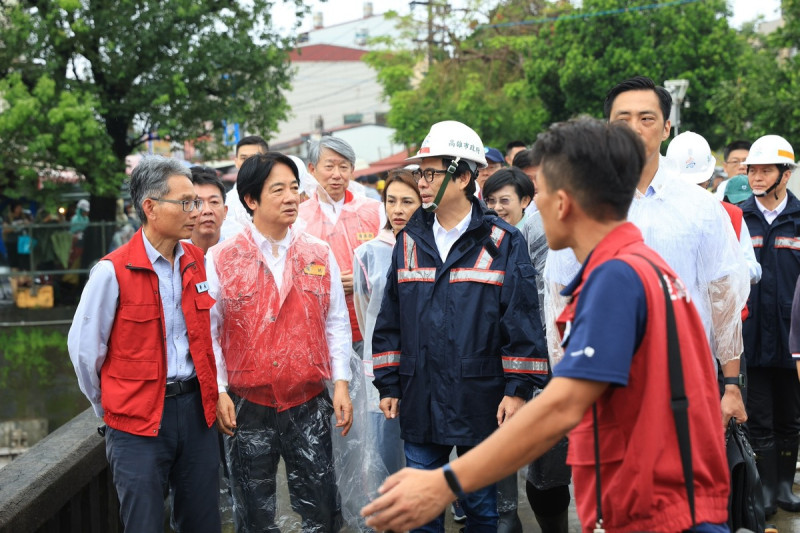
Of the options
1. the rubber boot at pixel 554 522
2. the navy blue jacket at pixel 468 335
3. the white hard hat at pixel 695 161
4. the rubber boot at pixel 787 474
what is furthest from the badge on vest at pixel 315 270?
the rubber boot at pixel 787 474

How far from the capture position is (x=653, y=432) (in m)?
2.23

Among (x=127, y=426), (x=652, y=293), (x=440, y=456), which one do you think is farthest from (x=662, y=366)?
(x=127, y=426)

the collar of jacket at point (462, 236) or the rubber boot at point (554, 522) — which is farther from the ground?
the collar of jacket at point (462, 236)

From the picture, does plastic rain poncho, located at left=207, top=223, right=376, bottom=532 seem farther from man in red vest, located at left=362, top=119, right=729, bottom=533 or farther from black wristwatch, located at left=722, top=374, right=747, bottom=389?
man in red vest, located at left=362, top=119, right=729, bottom=533

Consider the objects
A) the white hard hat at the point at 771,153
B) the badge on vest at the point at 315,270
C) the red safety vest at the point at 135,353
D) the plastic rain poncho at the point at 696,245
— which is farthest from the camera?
the white hard hat at the point at 771,153

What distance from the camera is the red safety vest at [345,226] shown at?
5.89 m

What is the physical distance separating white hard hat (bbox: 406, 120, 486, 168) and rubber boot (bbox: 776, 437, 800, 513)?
292 cm

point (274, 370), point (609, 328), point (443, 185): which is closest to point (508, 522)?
point (274, 370)

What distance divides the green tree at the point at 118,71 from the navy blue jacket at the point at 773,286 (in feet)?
46.0

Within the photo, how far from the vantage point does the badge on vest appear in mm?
4625

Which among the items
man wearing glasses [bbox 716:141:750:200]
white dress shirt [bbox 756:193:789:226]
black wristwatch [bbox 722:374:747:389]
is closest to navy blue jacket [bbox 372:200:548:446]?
black wristwatch [bbox 722:374:747:389]

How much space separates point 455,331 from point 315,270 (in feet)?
2.96

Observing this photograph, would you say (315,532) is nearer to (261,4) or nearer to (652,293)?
(652,293)

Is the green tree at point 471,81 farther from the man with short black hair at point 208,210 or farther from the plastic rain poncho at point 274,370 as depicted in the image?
the plastic rain poncho at point 274,370
